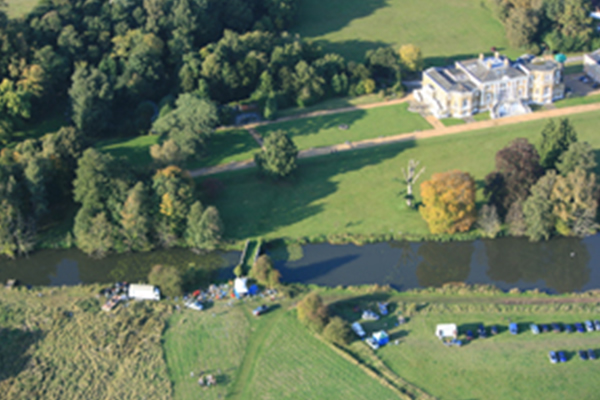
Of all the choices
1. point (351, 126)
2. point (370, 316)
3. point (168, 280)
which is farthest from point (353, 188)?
point (168, 280)

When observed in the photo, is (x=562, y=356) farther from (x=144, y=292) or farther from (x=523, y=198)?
(x=144, y=292)

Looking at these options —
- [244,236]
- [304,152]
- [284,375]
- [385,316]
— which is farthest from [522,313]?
[304,152]

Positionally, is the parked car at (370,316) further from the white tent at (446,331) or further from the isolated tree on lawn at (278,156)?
the isolated tree on lawn at (278,156)

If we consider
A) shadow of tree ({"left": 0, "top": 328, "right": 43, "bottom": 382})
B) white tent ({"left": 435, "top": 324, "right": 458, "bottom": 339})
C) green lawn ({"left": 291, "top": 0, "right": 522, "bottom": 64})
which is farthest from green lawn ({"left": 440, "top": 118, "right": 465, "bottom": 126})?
shadow of tree ({"left": 0, "top": 328, "right": 43, "bottom": 382})

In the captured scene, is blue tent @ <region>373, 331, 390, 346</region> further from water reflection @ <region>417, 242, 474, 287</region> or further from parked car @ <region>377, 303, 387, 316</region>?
water reflection @ <region>417, 242, 474, 287</region>

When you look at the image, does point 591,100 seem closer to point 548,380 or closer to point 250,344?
point 548,380

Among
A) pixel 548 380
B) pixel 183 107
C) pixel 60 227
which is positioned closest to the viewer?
pixel 548 380
